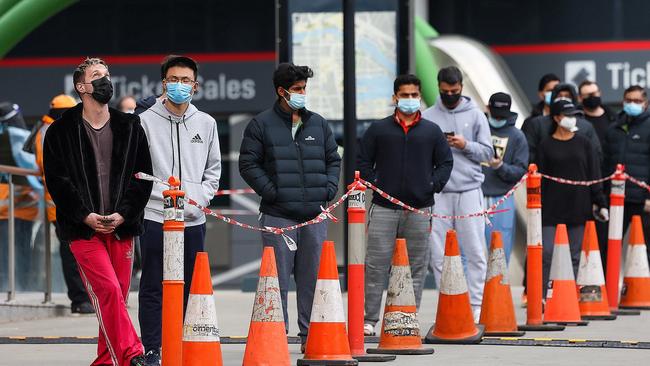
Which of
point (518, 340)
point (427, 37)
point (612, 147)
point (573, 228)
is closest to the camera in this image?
point (518, 340)

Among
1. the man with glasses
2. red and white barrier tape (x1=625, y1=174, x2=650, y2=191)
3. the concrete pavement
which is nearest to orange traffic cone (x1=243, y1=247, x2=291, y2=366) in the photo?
the man with glasses

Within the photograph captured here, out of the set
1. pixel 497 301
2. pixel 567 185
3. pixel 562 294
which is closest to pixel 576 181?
pixel 567 185

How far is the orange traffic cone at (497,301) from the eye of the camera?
1216cm

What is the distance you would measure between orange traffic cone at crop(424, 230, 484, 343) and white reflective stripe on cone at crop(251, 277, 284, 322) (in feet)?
7.18

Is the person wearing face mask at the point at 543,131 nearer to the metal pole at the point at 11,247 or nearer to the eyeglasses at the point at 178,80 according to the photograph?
the metal pole at the point at 11,247

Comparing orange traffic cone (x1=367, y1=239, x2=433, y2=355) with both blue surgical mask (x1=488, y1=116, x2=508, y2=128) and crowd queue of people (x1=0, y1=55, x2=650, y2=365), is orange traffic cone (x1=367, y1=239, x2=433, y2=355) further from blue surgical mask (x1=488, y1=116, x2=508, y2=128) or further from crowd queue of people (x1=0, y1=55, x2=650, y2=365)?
blue surgical mask (x1=488, y1=116, x2=508, y2=128)

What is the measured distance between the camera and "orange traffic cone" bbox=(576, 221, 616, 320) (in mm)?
14101

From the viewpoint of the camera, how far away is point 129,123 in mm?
9188

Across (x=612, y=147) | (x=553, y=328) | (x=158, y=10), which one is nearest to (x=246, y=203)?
(x=158, y=10)

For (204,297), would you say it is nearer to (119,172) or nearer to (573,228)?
(119,172)

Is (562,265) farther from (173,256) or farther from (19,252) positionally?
(173,256)

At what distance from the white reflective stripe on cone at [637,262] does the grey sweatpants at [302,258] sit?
521cm

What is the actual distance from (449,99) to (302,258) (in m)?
2.54

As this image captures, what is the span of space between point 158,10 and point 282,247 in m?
20.1
